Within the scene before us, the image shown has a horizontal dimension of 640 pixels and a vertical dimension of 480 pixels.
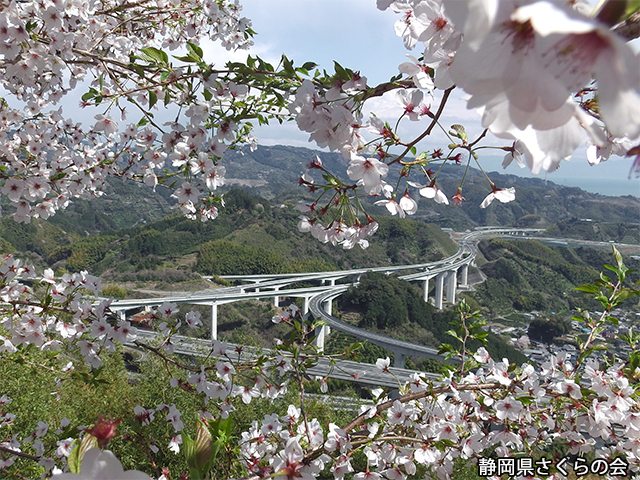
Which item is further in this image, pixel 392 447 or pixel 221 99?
pixel 392 447

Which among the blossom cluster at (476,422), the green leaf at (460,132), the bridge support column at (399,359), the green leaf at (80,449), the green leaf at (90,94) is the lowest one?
the bridge support column at (399,359)

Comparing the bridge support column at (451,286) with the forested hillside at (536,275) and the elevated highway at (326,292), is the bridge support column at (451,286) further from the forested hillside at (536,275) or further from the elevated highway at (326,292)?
the forested hillside at (536,275)

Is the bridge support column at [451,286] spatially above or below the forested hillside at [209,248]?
below

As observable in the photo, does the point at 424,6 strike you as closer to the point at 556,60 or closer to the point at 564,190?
the point at 556,60

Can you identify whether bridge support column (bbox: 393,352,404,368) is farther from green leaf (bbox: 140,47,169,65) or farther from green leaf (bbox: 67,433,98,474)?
green leaf (bbox: 67,433,98,474)

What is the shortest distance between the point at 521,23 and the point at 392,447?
2295 millimetres

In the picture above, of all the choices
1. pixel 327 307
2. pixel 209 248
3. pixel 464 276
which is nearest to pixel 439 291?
pixel 464 276

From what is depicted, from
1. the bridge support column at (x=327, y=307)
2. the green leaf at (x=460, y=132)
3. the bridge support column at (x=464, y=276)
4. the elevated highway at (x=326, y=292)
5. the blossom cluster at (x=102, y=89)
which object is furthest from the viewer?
the bridge support column at (x=464, y=276)

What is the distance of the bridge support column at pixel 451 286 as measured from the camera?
5131cm

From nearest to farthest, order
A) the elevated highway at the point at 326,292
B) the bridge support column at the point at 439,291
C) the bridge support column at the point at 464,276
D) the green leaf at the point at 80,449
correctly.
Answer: the green leaf at the point at 80,449, the elevated highway at the point at 326,292, the bridge support column at the point at 439,291, the bridge support column at the point at 464,276

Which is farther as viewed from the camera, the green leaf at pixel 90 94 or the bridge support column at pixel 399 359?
the bridge support column at pixel 399 359

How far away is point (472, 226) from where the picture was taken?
288 feet

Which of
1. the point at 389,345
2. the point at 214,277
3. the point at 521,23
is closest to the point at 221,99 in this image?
the point at 521,23

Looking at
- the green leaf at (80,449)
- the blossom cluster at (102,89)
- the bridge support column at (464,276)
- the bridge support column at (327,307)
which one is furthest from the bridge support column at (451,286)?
the green leaf at (80,449)
